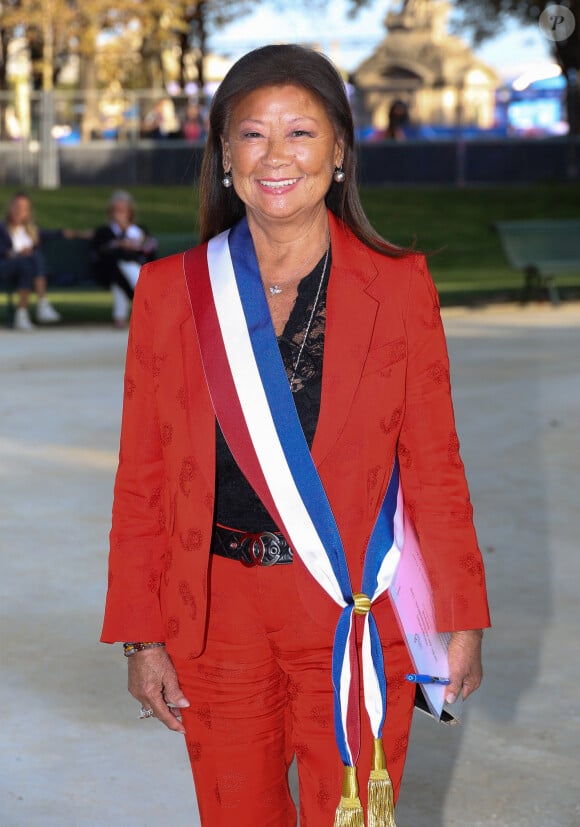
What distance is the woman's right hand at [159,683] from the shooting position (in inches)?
119

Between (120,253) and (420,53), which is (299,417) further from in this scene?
(420,53)

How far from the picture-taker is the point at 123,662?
A: 587 cm

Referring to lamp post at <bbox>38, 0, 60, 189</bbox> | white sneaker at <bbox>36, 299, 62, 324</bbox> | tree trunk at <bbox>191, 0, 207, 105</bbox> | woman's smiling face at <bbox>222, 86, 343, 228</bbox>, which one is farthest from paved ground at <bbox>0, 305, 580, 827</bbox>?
tree trunk at <bbox>191, 0, 207, 105</bbox>

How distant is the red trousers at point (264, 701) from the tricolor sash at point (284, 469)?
5cm

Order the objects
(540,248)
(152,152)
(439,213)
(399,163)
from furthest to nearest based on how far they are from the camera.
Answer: (399,163) → (152,152) → (439,213) → (540,248)

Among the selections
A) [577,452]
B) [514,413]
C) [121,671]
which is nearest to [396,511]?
[121,671]

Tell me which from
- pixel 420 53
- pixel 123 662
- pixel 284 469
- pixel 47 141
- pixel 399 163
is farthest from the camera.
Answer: pixel 420 53

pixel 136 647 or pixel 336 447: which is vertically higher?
pixel 336 447

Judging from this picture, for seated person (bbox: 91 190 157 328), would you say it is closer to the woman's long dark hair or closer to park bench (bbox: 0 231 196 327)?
park bench (bbox: 0 231 196 327)

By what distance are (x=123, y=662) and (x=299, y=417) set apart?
3149 millimetres

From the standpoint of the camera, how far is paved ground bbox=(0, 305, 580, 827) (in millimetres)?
4629

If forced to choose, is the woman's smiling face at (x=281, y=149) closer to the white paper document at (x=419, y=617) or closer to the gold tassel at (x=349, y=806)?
the white paper document at (x=419, y=617)

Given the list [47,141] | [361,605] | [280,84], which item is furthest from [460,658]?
[47,141]

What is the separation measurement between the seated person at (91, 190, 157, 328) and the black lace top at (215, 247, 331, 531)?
46.7ft
